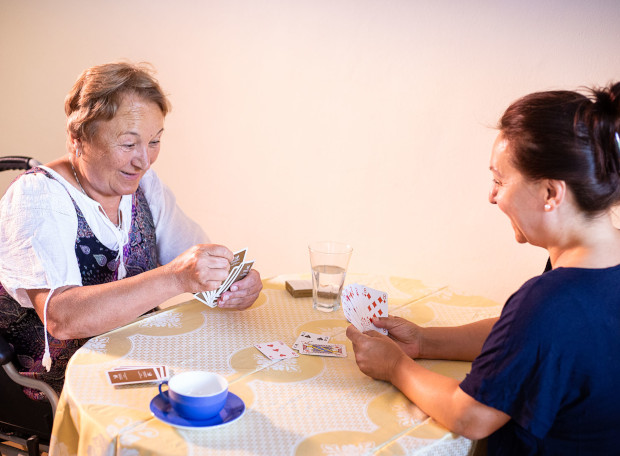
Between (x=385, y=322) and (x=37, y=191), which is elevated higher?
(x=37, y=191)

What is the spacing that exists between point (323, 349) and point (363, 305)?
210 millimetres

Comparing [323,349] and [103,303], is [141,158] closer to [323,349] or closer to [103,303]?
[103,303]

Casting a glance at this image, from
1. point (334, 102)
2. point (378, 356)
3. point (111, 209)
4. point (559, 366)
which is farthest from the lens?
point (334, 102)

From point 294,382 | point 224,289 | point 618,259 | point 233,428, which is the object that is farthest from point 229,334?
point 618,259

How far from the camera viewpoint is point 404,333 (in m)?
1.53

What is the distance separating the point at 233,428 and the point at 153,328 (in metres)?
0.56

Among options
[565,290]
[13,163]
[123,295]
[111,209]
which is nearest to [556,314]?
[565,290]

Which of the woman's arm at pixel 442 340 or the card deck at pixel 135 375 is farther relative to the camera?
the woman's arm at pixel 442 340

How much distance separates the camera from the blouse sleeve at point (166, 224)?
2.15 metres

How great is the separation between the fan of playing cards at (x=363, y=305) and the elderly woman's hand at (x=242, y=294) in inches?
11.4

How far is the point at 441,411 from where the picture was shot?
3.81ft

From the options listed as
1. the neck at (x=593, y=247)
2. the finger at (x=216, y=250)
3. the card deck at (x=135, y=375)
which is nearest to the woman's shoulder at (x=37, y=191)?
the finger at (x=216, y=250)

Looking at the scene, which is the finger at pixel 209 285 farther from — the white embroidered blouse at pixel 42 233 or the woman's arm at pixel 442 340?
the woman's arm at pixel 442 340

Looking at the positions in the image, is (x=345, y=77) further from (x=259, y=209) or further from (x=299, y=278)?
(x=299, y=278)
